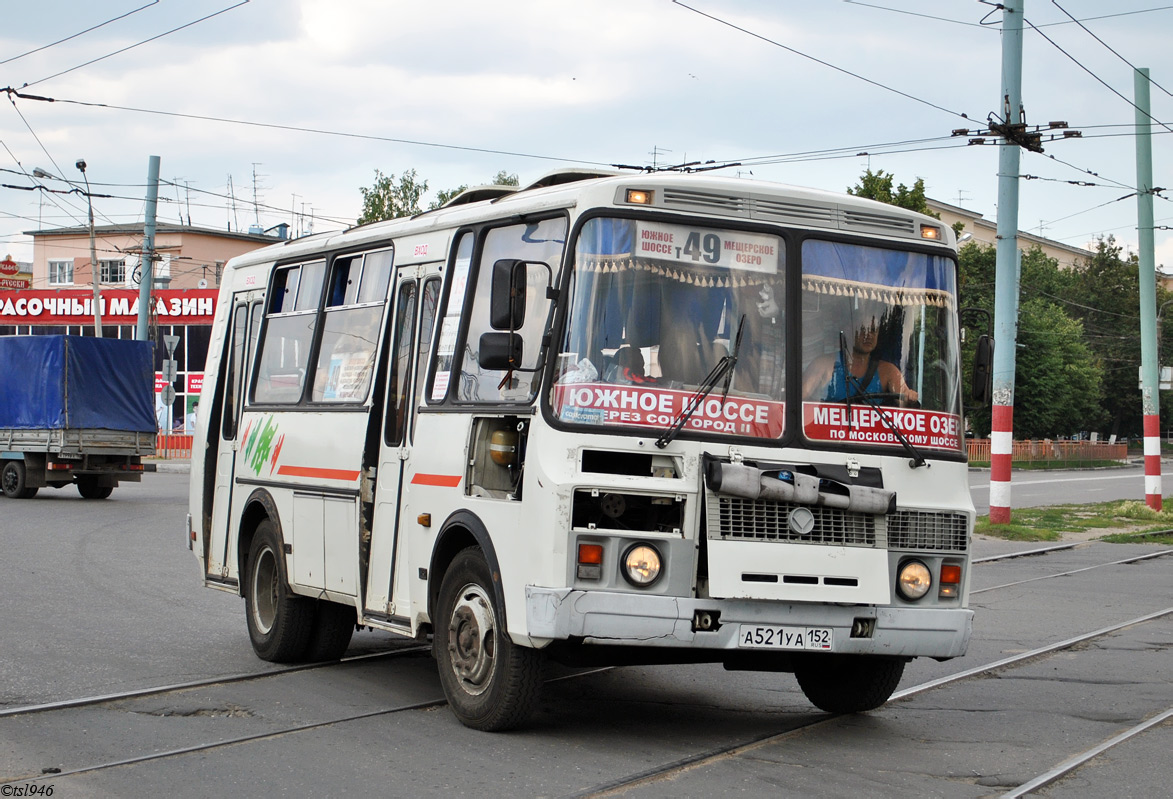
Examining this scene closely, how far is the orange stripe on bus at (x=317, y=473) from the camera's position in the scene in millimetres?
8781

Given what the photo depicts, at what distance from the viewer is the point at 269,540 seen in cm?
994

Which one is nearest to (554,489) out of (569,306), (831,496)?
(569,306)

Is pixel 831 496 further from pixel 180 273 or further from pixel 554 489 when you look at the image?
pixel 180 273

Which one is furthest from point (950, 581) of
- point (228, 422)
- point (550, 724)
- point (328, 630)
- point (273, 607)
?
point (228, 422)

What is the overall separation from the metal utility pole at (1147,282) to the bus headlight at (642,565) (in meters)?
24.6

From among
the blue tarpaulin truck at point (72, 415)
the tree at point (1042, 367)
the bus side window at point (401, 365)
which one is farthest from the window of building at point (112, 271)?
the bus side window at point (401, 365)

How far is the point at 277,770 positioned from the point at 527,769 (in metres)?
1.08

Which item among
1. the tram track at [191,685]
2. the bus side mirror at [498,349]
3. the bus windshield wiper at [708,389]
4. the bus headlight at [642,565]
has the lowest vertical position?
the tram track at [191,685]

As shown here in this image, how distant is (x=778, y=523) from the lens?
681 centimetres

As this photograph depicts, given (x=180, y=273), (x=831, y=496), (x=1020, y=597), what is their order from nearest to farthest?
(x=831, y=496) < (x=1020, y=597) < (x=180, y=273)

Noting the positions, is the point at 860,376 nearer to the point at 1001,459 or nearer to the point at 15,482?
the point at 1001,459

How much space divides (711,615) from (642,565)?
0.40m

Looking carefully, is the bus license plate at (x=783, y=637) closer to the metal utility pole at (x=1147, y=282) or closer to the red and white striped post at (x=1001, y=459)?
the red and white striped post at (x=1001, y=459)

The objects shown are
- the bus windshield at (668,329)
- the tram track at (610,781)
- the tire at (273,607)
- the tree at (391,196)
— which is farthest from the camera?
the tree at (391,196)
